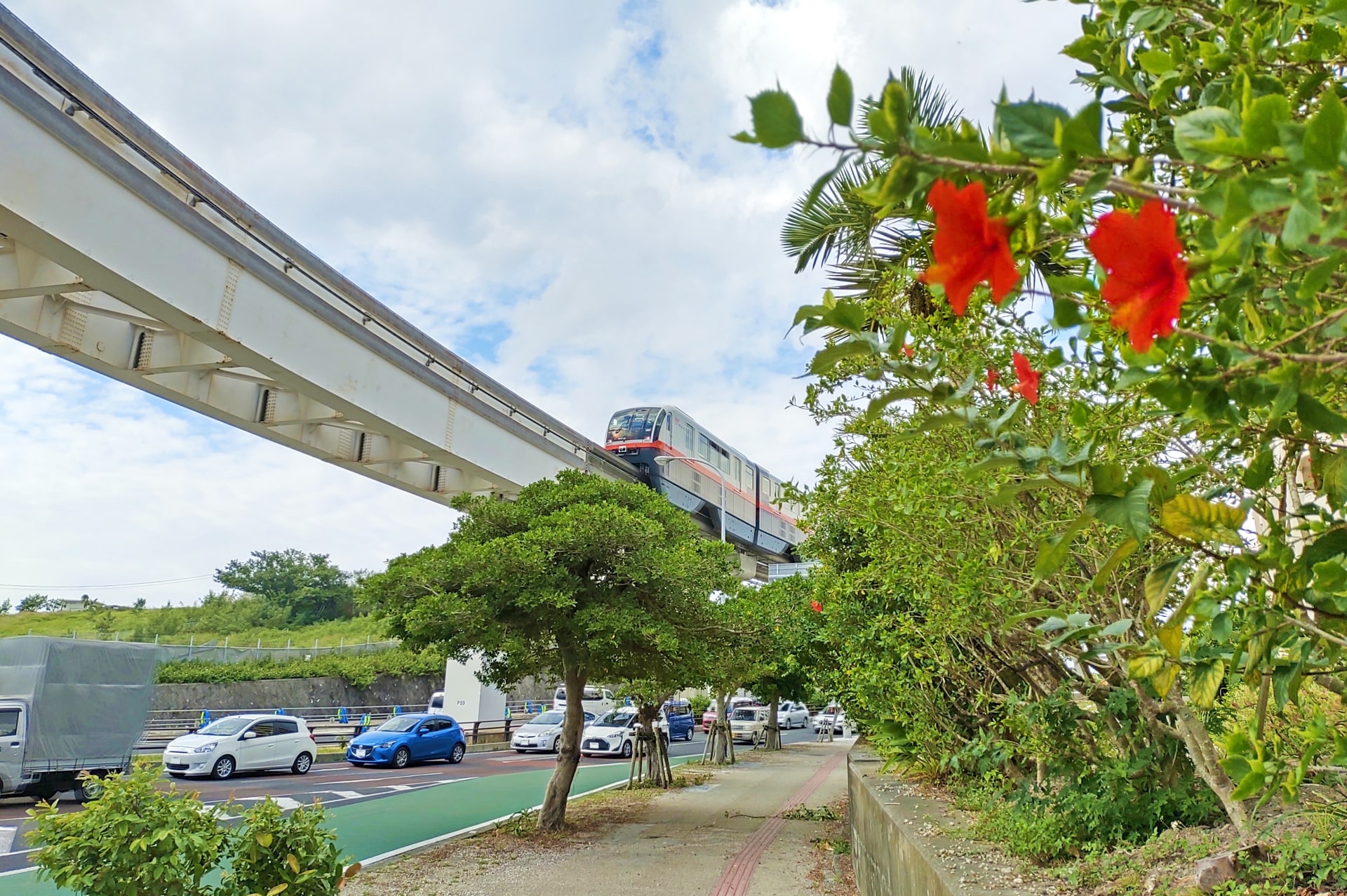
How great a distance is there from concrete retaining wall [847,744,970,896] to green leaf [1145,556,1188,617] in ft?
9.66

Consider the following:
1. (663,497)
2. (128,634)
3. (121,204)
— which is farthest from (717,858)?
(128,634)

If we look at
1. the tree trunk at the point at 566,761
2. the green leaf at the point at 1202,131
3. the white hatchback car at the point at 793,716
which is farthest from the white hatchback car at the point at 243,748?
the white hatchback car at the point at 793,716

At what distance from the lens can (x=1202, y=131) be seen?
2.95 ft

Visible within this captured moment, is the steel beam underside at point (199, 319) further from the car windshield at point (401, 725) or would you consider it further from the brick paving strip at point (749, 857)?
the car windshield at point (401, 725)

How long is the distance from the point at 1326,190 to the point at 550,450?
14.3 metres

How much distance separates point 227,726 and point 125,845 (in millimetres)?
14688

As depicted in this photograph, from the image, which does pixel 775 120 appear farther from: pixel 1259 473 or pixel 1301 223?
pixel 1259 473

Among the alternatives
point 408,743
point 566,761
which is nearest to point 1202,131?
point 566,761

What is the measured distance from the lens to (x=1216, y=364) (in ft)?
4.06

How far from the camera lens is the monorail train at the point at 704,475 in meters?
19.7

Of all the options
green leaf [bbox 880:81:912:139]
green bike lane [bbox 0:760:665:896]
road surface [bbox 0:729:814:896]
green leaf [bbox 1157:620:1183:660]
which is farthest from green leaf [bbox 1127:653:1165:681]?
road surface [bbox 0:729:814:896]

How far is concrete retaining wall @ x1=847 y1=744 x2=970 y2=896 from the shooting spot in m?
4.31

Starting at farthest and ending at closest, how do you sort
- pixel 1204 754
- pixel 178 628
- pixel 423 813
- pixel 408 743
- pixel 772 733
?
pixel 178 628 < pixel 772 733 < pixel 408 743 < pixel 423 813 < pixel 1204 754

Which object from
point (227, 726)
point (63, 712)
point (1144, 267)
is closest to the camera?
point (1144, 267)
